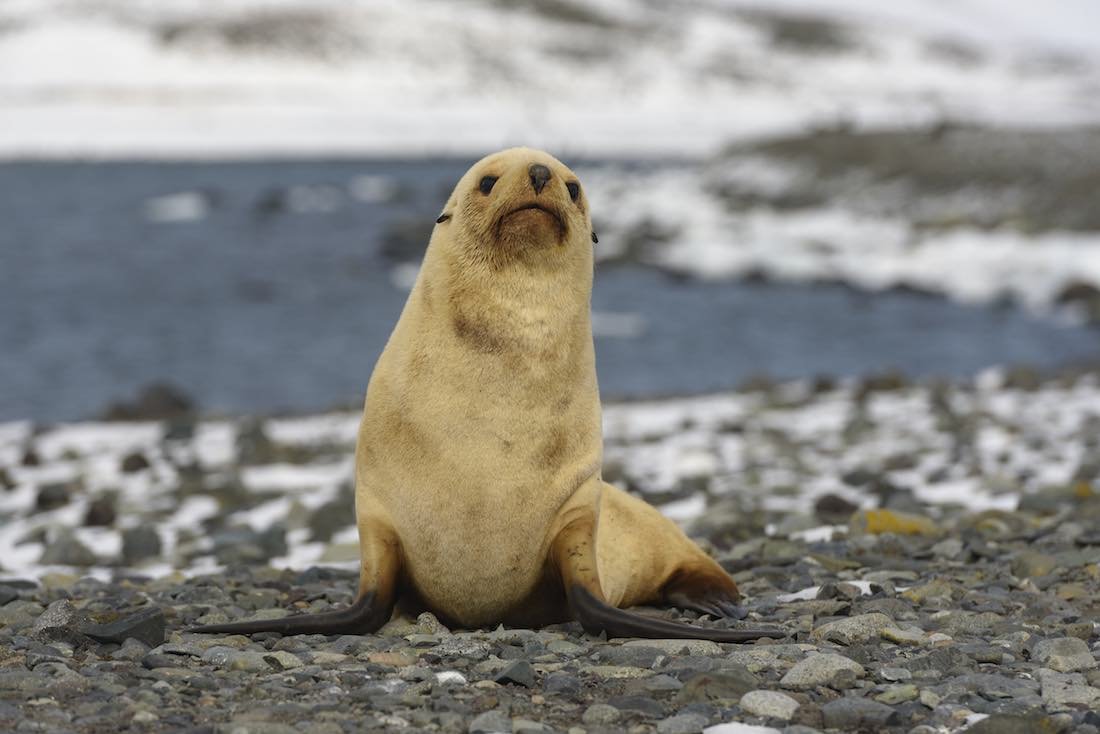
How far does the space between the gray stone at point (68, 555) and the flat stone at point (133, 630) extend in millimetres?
3817

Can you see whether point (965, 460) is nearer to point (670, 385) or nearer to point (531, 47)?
point (670, 385)

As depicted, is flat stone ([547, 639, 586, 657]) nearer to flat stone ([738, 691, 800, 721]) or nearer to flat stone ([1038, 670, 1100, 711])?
flat stone ([738, 691, 800, 721])

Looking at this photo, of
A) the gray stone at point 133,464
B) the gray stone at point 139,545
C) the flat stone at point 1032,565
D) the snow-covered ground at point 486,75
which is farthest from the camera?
the snow-covered ground at point 486,75

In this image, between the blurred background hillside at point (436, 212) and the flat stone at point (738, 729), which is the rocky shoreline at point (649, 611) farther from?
the blurred background hillside at point (436, 212)

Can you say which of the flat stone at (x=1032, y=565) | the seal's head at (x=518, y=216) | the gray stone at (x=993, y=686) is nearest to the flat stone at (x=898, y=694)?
the gray stone at (x=993, y=686)

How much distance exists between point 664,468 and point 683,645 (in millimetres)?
6594

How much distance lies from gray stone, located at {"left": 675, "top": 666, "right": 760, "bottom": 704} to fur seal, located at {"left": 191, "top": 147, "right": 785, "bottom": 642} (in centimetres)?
67

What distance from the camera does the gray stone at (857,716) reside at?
14.3 ft

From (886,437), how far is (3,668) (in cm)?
931

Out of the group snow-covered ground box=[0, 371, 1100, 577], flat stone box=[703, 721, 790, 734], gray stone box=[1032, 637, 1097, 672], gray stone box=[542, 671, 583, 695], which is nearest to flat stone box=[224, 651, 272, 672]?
gray stone box=[542, 671, 583, 695]

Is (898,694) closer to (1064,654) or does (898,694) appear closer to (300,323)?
(1064,654)

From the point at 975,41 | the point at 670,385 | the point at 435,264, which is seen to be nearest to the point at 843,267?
the point at 670,385

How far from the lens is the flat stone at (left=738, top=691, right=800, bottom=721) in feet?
14.4

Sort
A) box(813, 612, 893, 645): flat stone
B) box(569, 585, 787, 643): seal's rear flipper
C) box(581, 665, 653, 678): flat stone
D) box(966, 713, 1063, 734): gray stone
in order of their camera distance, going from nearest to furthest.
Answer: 1. box(966, 713, 1063, 734): gray stone
2. box(581, 665, 653, 678): flat stone
3. box(569, 585, 787, 643): seal's rear flipper
4. box(813, 612, 893, 645): flat stone
